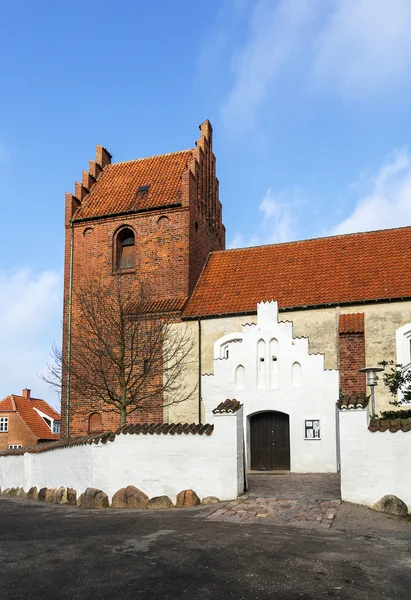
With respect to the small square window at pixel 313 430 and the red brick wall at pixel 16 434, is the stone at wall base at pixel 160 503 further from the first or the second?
the red brick wall at pixel 16 434

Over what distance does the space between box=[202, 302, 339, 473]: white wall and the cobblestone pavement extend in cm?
295

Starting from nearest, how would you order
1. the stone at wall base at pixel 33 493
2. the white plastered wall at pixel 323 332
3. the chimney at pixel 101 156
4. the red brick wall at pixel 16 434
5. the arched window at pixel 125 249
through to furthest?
the stone at wall base at pixel 33 493, the white plastered wall at pixel 323 332, the arched window at pixel 125 249, the chimney at pixel 101 156, the red brick wall at pixel 16 434

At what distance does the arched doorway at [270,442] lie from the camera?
21.8 m

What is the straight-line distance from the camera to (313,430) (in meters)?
21.1

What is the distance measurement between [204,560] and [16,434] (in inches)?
1795

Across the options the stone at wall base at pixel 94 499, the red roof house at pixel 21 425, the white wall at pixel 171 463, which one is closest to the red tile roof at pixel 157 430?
the white wall at pixel 171 463

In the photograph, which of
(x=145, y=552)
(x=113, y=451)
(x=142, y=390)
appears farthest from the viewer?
(x=142, y=390)

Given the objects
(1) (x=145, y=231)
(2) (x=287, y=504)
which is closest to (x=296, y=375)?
(2) (x=287, y=504)

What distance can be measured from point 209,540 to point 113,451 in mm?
6180

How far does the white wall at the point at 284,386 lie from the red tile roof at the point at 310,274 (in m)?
2.09

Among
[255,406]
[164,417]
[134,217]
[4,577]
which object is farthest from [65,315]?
[4,577]

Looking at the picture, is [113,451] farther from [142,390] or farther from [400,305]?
[400,305]

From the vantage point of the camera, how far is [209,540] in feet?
33.9

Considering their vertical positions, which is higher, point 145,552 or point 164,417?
point 164,417
